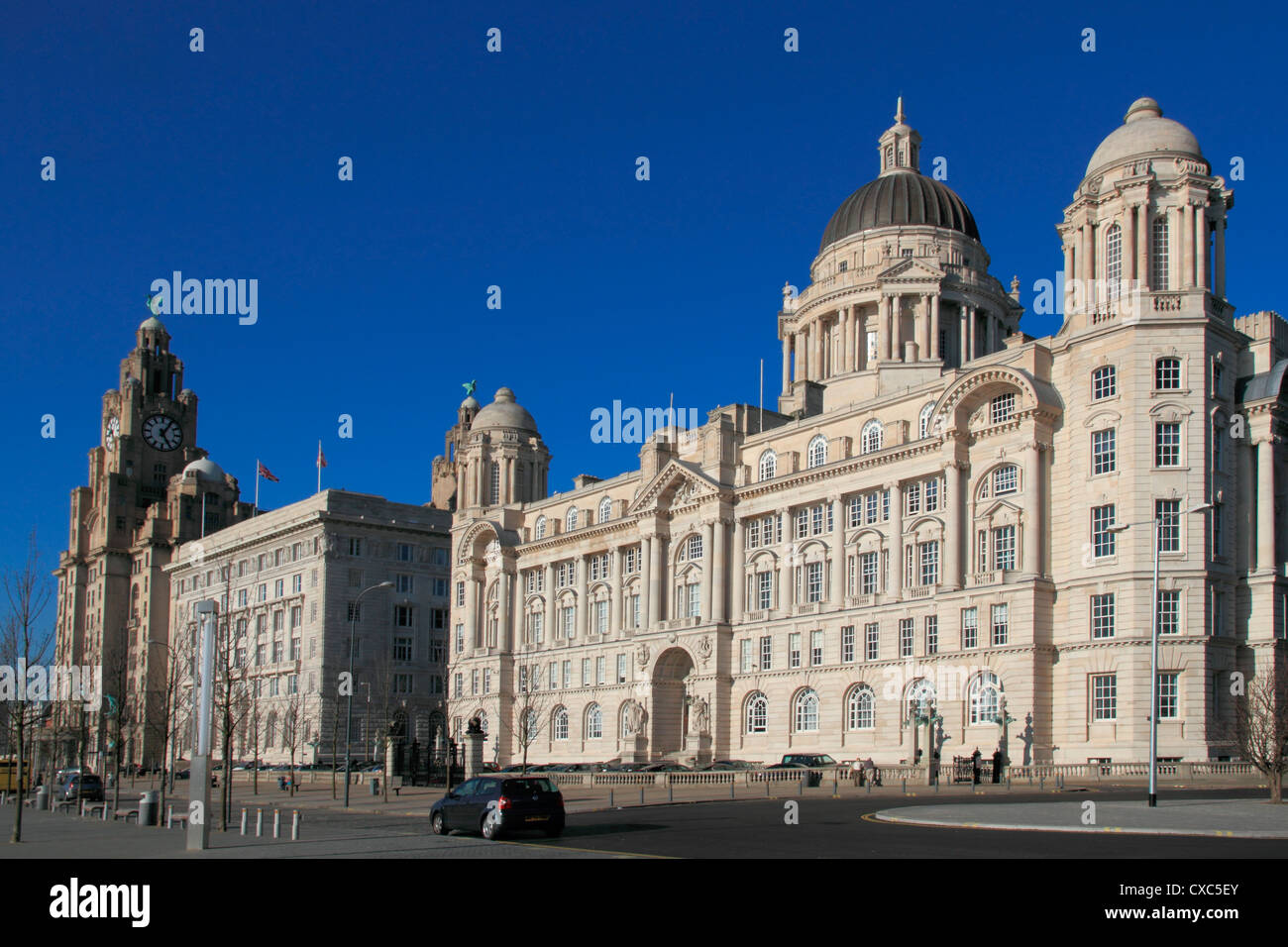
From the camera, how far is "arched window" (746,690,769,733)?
85.4m

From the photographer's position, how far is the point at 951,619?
72.0 meters

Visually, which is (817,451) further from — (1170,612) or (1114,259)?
(1170,612)

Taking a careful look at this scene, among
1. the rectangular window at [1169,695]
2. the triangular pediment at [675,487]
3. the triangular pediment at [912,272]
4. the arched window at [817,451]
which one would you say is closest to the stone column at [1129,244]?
the rectangular window at [1169,695]

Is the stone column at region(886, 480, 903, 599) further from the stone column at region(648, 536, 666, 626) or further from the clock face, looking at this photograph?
the clock face

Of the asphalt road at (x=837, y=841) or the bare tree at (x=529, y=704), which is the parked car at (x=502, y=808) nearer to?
the asphalt road at (x=837, y=841)

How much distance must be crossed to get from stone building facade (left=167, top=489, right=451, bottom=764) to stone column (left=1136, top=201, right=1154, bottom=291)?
229ft

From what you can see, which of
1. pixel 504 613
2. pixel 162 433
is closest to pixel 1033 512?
pixel 504 613

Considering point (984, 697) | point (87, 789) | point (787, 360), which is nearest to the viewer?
point (87, 789)

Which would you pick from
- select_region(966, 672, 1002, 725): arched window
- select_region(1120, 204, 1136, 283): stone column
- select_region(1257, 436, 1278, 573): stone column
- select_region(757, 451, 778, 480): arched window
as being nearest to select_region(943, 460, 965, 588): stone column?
select_region(966, 672, 1002, 725): arched window

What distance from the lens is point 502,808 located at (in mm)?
32594

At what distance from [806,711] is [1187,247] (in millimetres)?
34060

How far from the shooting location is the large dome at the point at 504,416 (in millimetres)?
116812

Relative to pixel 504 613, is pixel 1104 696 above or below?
below
